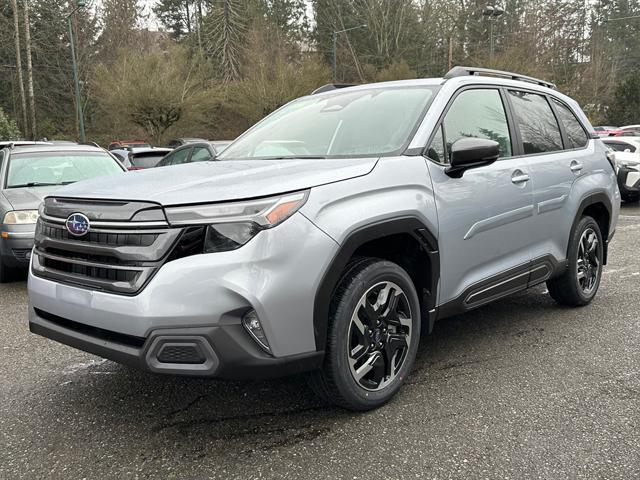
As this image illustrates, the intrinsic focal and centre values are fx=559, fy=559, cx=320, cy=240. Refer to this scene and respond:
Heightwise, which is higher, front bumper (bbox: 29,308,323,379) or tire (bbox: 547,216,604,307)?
front bumper (bbox: 29,308,323,379)

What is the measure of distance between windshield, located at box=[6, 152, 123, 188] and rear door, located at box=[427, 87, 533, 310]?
484 centimetres

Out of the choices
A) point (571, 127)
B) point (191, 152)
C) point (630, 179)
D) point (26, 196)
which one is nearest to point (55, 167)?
point (26, 196)

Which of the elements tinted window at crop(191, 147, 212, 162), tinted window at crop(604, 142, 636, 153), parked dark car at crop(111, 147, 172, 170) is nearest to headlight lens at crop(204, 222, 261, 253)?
tinted window at crop(191, 147, 212, 162)

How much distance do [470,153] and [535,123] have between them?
1395 millimetres

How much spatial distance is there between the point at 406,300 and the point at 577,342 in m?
1.63

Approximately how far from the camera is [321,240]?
2.43 meters

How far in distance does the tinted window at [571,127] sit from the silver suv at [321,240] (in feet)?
1.76

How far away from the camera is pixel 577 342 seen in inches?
151

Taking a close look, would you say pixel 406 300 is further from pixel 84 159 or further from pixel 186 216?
pixel 84 159

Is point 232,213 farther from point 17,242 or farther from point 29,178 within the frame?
point 29,178

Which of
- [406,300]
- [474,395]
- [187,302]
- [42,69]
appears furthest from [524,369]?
[42,69]

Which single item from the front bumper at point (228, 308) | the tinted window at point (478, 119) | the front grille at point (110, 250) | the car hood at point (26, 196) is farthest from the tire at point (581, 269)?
the car hood at point (26, 196)

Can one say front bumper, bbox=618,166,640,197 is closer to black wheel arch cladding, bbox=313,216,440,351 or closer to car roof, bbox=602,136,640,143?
car roof, bbox=602,136,640,143

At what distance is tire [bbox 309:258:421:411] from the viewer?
8.49 feet
